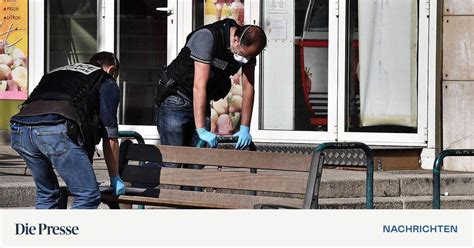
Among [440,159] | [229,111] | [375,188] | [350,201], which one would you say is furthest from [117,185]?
[229,111]

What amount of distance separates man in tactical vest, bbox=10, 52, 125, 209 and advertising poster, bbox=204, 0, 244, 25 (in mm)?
5681

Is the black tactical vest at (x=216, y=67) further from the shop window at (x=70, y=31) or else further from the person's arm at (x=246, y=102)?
the shop window at (x=70, y=31)

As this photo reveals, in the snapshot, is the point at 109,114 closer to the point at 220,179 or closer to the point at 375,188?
the point at 220,179

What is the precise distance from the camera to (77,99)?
683cm

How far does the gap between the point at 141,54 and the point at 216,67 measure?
16.8ft

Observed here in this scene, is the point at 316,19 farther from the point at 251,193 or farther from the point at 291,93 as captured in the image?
the point at 251,193

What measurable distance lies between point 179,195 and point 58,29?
5.92 meters

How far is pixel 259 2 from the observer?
12508 mm

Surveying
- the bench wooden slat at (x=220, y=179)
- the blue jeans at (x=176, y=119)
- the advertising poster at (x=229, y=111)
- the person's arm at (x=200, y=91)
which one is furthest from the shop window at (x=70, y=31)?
the bench wooden slat at (x=220, y=179)

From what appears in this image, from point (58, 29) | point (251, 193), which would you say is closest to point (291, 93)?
point (58, 29)
